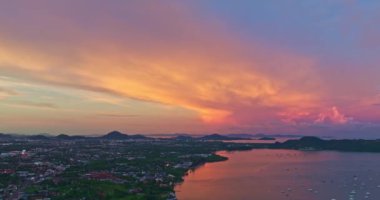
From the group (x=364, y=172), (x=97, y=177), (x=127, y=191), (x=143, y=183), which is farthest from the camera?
(x=364, y=172)

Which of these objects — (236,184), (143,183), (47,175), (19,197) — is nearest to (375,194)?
(236,184)

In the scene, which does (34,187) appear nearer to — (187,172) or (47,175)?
(47,175)

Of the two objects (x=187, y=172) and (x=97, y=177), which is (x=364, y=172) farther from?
(x=97, y=177)

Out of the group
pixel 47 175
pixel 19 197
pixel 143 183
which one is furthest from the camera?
pixel 47 175

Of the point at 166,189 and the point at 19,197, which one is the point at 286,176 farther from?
the point at 19,197

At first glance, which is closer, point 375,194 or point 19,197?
point 19,197

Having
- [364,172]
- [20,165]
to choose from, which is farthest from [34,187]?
[364,172]

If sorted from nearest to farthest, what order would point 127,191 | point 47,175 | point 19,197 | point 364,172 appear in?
point 19,197 < point 127,191 < point 47,175 < point 364,172

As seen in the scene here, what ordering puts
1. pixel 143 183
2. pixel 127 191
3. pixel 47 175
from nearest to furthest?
pixel 127 191 → pixel 143 183 → pixel 47 175

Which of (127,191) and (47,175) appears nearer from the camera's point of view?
(127,191)
